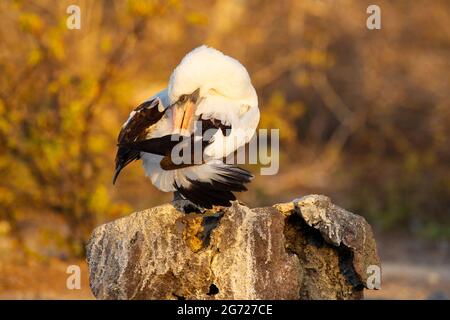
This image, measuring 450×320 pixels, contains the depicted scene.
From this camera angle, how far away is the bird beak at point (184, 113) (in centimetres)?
527

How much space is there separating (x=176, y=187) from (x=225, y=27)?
28.1ft

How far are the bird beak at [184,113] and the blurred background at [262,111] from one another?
2.61 m

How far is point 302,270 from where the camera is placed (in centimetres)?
504

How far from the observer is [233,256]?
191 inches

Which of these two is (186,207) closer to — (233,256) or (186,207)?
(186,207)

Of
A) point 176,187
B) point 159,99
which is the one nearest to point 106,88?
point 159,99

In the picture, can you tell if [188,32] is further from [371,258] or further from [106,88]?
[371,258]

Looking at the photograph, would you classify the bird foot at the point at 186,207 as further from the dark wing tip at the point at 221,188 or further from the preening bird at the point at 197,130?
the dark wing tip at the point at 221,188

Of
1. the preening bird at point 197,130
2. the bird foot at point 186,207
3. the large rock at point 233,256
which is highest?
the preening bird at point 197,130

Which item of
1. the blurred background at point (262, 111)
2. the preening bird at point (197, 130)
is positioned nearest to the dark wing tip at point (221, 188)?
the preening bird at point (197, 130)

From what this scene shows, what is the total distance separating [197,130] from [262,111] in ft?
16.0

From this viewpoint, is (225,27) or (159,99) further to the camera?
(225,27)

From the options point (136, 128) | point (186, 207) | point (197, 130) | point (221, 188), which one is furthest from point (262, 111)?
point (221, 188)

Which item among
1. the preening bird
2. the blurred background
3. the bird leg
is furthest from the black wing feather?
the blurred background
